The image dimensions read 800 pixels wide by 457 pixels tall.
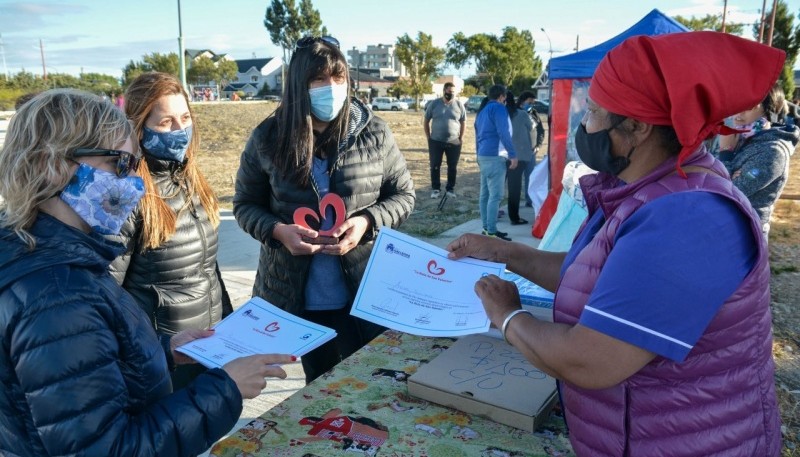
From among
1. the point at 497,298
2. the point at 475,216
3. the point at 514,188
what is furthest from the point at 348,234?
the point at 475,216

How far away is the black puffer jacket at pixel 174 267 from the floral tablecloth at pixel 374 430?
2.76ft

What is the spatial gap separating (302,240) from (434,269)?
695 millimetres

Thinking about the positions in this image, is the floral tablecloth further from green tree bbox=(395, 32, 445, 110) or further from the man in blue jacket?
green tree bbox=(395, 32, 445, 110)

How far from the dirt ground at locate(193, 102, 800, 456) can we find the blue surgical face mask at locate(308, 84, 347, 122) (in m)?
0.55

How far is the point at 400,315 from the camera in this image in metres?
1.65

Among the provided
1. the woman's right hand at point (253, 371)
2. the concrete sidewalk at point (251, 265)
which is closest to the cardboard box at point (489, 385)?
the woman's right hand at point (253, 371)

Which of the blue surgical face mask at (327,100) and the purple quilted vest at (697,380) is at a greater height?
the blue surgical face mask at (327,100)

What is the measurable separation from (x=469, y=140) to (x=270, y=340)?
66.2ft

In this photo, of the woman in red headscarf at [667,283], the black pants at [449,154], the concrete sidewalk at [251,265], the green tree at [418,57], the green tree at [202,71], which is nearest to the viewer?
the woman in red headscarf at [667,283]

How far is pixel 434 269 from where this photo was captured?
1759 millimetres

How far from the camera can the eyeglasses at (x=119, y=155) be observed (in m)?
1.21

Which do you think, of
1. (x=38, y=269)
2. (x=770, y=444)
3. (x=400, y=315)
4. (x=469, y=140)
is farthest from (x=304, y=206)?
(x=469, y=140)

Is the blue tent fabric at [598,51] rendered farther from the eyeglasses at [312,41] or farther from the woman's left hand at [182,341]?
the woman's left hand at [182,341]

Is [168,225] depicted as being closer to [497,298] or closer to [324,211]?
[324,211]
